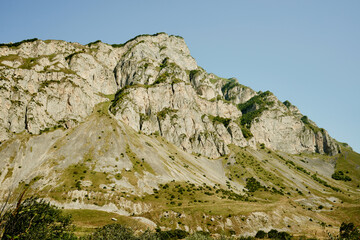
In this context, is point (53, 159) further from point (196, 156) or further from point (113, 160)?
point (196, 156)

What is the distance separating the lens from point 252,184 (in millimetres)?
165875

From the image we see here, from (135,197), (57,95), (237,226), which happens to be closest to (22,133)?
(57,95)

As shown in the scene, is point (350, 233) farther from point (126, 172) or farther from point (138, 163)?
point (138, 163)

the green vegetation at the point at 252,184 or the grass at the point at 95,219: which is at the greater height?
the green vegetation at the point at 252,184

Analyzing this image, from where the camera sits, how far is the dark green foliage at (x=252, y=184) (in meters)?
160

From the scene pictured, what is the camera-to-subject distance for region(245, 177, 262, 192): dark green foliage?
160000mm

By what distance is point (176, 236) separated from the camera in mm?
63406

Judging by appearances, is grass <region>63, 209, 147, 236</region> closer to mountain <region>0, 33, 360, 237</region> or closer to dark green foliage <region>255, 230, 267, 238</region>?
mountain <region>0, 33, 360, 237</region>

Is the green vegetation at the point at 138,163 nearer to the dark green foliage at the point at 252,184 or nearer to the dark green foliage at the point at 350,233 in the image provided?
the dark green foliage at the point at 252,184

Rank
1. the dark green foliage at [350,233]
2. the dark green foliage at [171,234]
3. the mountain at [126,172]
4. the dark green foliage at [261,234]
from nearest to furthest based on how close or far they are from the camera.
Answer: the dark green foliage at [350,233], the dark green foliage at [171,234], the dark green foliage at [261,234], the mountain at [126,172]

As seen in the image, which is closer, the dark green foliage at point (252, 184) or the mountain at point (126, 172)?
the mountain at point (126, 172)

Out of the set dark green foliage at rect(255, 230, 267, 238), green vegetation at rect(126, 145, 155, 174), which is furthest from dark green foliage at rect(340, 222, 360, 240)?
green vegetation at rect(126, 145, 155, 174)

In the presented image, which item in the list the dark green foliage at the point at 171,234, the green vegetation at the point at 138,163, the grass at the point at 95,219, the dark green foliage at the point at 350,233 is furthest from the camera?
the green vegetation at the point at 138,163

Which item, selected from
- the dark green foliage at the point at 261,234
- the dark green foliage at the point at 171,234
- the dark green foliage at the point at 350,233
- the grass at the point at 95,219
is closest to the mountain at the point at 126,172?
the dark green foliage at the point at 261,234
